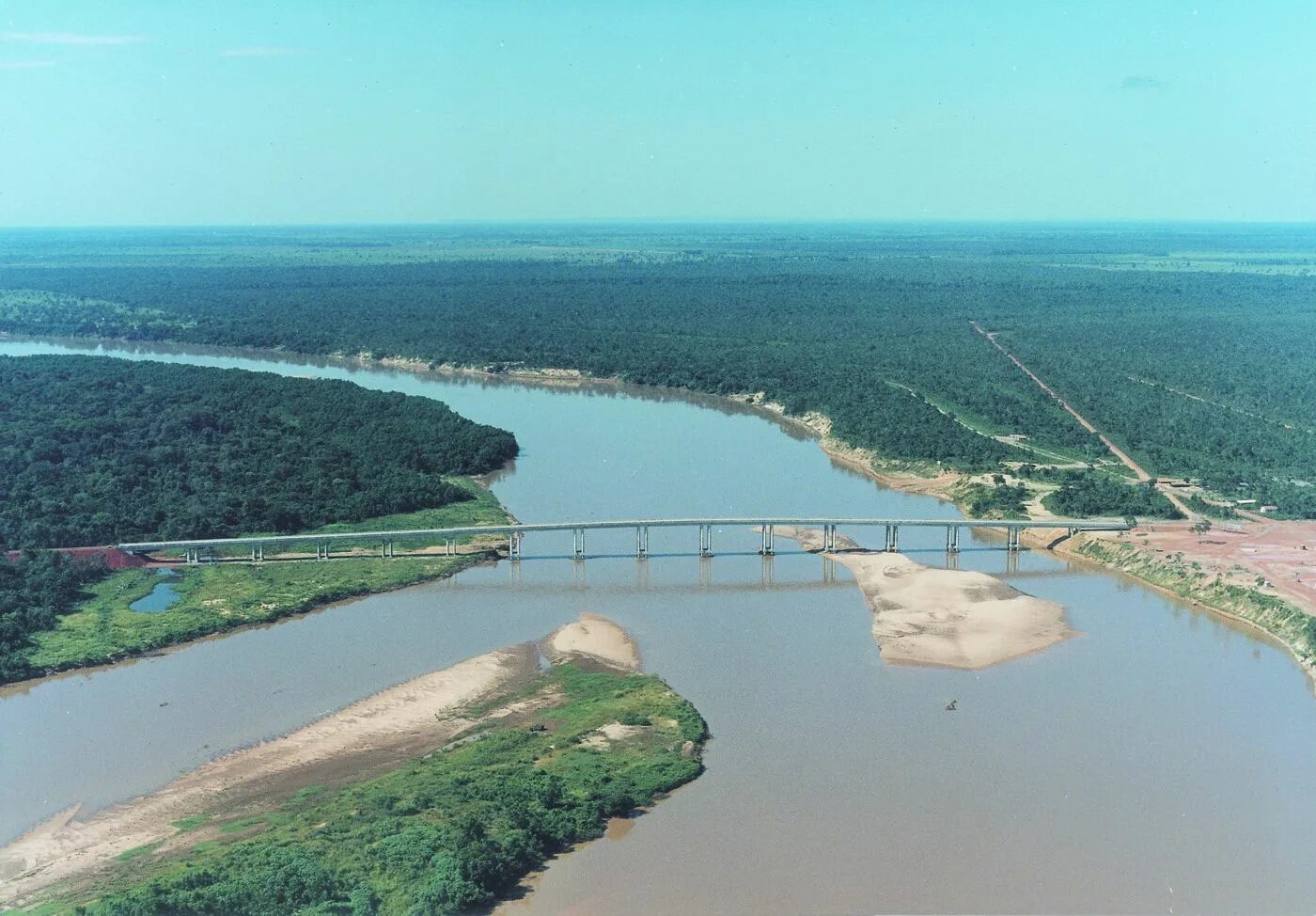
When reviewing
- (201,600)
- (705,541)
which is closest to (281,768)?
(201,600)

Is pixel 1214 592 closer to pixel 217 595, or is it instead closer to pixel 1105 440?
pixel 1105 440

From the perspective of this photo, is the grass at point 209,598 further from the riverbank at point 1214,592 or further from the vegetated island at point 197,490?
the riverbank at point 1214,592

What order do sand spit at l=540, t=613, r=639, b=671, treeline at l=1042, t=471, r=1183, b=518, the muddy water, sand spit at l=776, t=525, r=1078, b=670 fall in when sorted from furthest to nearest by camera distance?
treeline at l=1042, t=471, r=1183, b=518
sand spit at l=776, t=525, r=1078, b=670
sand spit at l=540, t=613, r=639, b=671
the muddy water

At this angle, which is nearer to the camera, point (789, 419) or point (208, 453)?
point (208, 453)

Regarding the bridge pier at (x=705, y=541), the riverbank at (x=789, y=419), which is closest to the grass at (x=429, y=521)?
the bridge pier at (x=705, y=541)

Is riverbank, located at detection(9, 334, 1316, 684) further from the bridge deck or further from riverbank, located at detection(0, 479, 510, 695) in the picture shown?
riverbank, located at detection(0, 479, 510, 695)

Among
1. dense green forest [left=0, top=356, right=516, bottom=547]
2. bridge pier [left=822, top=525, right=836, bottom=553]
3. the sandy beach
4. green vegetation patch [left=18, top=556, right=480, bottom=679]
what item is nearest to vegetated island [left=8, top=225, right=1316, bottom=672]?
bridge pier [left=822, top=525, right=836, bottom=553]

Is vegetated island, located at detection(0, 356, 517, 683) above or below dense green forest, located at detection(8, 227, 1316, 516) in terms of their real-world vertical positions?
below
